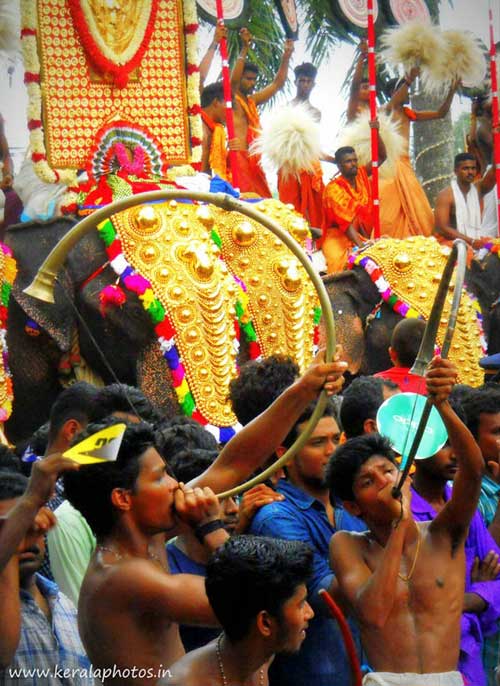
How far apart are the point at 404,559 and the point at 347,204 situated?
6413mm

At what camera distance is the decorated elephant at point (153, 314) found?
6.73 meters

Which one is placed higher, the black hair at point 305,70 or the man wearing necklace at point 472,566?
the black hair at point 305,70

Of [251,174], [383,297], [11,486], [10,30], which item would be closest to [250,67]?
[251,174]

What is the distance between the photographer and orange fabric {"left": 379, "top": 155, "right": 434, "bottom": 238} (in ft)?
34.9

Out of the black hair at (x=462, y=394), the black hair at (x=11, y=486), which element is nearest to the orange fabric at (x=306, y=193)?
the black hair at (x=462, y=394)

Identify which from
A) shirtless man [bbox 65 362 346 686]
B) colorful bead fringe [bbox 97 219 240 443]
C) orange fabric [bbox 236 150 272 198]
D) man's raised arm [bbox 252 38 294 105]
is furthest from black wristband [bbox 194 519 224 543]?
man's raised arm [bbox 252 38 294 105]

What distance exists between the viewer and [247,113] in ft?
32.4

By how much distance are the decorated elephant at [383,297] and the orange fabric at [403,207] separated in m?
1.87

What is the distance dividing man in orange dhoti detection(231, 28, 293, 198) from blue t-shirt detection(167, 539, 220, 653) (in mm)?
5778

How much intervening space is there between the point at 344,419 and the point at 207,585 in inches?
73.1

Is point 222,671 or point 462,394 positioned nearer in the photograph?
point 222,671

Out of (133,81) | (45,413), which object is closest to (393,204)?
(133,81)

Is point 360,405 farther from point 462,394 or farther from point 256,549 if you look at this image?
point 256,549

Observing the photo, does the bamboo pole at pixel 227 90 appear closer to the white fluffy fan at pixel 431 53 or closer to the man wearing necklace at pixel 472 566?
the white fluffy fan at pixel 431 53
